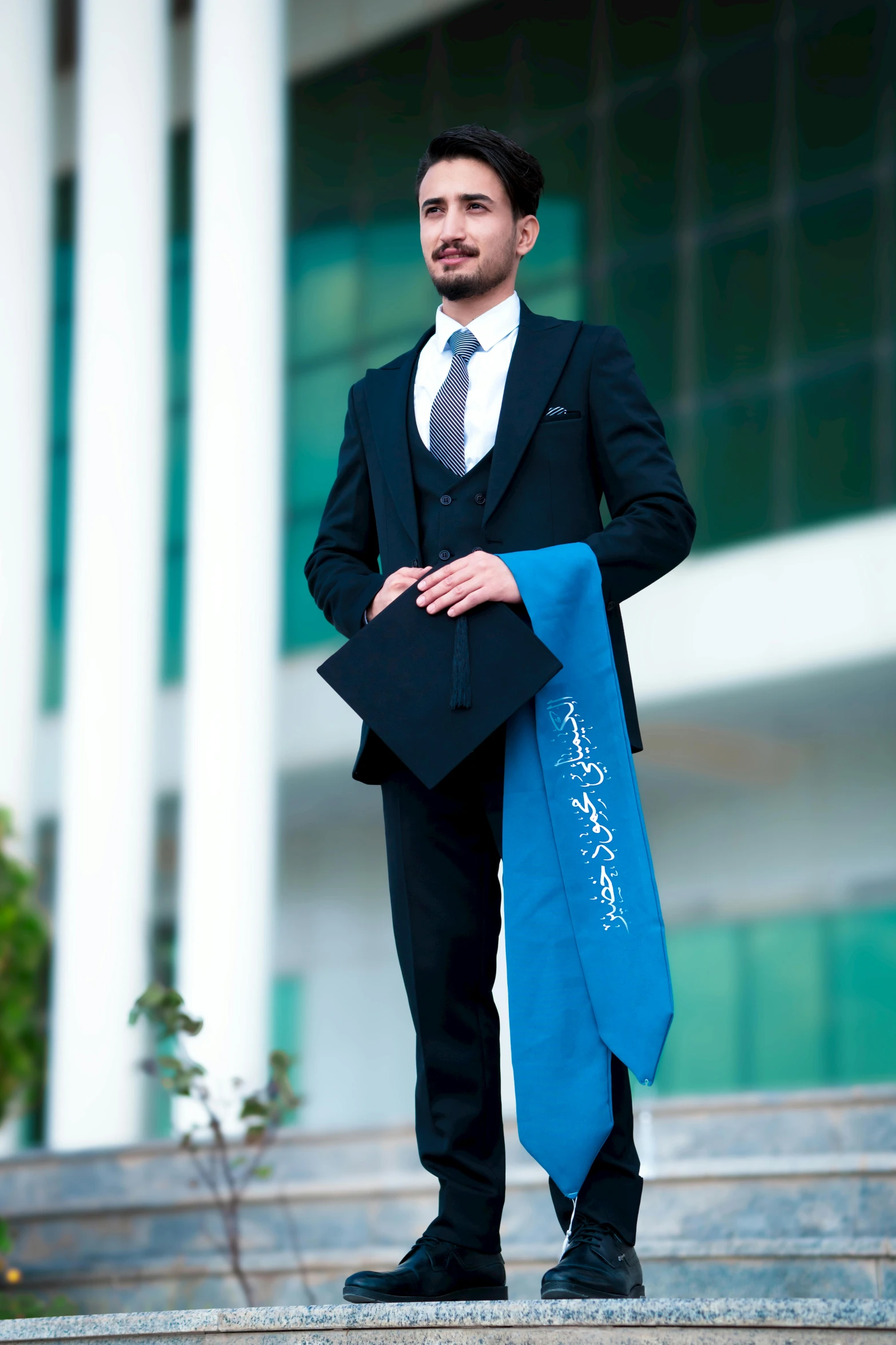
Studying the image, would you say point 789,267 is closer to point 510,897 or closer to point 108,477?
point 108,477

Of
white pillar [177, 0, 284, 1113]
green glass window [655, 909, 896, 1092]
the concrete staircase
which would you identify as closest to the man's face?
the concrete staircase

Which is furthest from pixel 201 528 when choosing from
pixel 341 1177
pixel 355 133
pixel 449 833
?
pixel 449 833

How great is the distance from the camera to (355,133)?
12633 mm

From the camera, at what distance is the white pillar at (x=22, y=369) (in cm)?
927

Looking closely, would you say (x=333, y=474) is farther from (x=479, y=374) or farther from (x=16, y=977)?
(x=479, y=374)

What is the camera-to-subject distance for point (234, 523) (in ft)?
27.9

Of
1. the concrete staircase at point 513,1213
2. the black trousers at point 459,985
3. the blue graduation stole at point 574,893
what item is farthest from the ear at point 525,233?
the concrete staircase at point 513,1213

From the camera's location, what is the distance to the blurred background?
338 inches

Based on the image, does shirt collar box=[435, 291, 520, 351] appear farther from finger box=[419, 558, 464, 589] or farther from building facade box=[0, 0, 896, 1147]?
building facade box=[0, 0, 896, 1147]

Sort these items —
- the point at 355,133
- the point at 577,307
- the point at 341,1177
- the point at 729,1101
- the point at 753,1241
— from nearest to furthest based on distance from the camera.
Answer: the point at 753,1241 → the point at 729,1101 → the point at 341,1177 → the point at 577,307 → the point at 355,133

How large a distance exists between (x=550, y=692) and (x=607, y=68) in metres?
9.69

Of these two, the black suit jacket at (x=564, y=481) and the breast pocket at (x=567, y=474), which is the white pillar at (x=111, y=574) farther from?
the breast pocket at (x=567, y=474)

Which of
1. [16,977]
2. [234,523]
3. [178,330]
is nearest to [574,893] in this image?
[16,977]

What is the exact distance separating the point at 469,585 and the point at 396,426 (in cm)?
40
